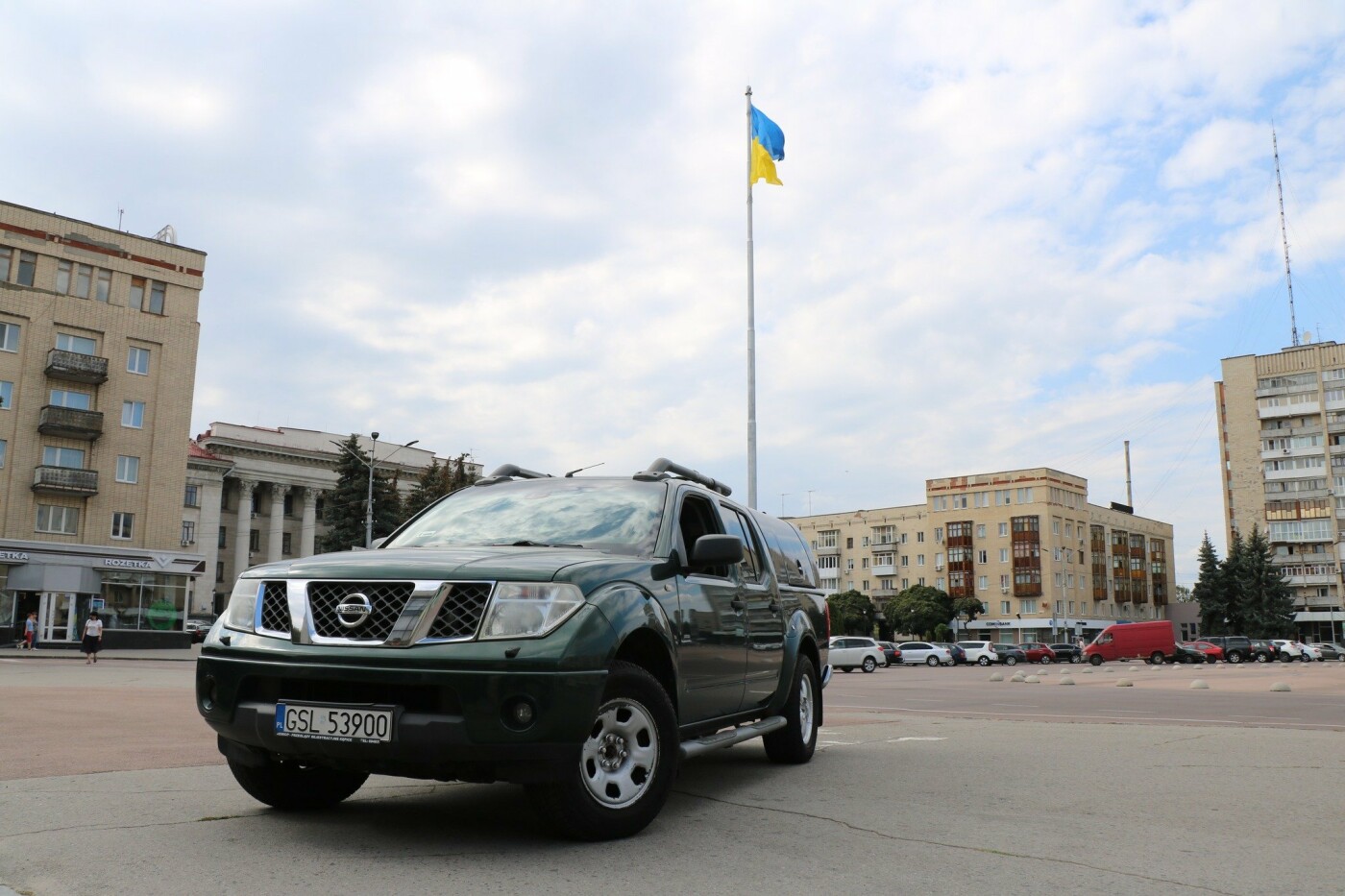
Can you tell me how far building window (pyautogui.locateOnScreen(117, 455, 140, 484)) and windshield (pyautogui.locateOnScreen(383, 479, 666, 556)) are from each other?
164 ft

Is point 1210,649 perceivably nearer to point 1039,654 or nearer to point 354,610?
point 1039,654

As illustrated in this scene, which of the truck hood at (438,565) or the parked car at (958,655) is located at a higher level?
the truck hood at (438,565)

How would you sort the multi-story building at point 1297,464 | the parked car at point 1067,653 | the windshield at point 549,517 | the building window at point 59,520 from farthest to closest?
the multi-story building at point 1297,464, the parked car at point 1067,653, the building window at point 59,520, the windshield at point 549,517

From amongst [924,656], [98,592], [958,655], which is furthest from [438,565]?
[958,655]

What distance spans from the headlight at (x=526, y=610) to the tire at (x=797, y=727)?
3.30 metres

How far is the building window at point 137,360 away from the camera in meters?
51.3

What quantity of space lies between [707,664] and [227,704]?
2.44 m

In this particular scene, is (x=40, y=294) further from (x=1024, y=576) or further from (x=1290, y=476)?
(x=1290, y=476)

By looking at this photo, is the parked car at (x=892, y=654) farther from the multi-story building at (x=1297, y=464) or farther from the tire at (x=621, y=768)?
the multi-story building at (x=1297, y=464)

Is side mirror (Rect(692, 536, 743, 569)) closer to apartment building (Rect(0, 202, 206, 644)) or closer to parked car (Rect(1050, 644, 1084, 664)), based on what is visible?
apartment building (Rect(0, 202, 206, 644))

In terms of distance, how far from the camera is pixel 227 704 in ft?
16.1

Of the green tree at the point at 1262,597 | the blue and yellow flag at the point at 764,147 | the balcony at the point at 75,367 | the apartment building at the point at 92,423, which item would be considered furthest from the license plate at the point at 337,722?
the green tree at the point at 1262,597

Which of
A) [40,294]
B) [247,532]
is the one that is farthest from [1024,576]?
[40,294]

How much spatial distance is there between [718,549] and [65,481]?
50.1 metres
